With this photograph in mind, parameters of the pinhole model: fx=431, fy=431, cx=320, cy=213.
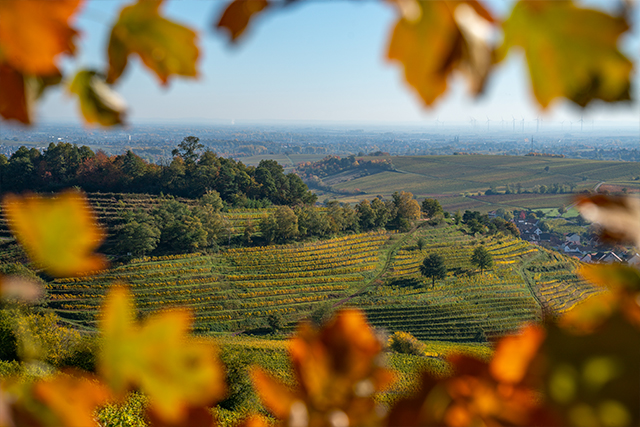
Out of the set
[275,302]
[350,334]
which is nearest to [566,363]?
[350,334]

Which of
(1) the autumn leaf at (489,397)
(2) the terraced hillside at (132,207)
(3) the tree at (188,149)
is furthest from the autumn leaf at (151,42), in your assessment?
(3) the tree at (188,149)

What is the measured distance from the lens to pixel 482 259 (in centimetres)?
1778

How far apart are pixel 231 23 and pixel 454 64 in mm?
101

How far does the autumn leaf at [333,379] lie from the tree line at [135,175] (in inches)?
826

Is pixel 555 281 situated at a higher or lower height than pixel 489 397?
lower

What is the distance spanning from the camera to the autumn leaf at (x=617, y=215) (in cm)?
25

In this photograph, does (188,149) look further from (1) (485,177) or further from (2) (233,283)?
(1) (485,177)

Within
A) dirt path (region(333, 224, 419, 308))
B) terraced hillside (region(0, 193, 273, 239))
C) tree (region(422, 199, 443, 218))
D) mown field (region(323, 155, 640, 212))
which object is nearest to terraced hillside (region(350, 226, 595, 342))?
dirt path (region(333, 224, 419, 308))

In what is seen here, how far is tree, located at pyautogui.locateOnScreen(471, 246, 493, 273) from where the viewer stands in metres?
17.8

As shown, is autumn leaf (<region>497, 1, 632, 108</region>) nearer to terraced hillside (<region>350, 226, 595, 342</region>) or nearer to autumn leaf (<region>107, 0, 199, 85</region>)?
autumn leaf (<region>107, 0, 199, 85</region>)

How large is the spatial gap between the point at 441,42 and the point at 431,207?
23.2 metres

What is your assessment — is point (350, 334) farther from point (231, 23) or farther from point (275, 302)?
point (275, 302)

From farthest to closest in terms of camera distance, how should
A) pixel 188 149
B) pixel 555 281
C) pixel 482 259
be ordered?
pixel 188 149
pixel 555 281
pixel 482 259

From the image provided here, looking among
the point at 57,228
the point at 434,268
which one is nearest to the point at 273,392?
the point at 57,228
